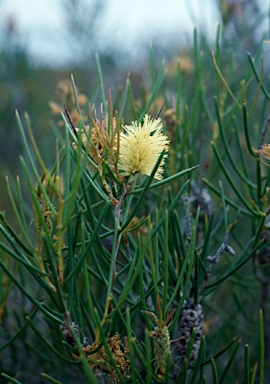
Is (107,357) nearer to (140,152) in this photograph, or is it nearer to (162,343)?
(162,343)

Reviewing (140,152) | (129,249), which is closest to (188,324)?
(129,249)

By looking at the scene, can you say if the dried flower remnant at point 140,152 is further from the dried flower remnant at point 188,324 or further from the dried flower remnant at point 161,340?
the dried flower remnant at point 188,324

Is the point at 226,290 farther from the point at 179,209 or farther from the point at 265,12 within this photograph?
the point at 265,12

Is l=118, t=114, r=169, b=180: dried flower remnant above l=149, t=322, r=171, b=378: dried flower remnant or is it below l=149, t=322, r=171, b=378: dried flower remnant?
above

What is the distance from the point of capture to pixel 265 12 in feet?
4.13

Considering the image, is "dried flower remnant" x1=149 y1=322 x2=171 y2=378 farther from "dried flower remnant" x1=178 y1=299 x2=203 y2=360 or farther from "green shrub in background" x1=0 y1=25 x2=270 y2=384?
"dried flower remnant" x1=178 y1=299 x2=203 y2=360

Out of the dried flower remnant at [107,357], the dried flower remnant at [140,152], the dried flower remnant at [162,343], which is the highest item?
the dried flower remnant at [140,152]

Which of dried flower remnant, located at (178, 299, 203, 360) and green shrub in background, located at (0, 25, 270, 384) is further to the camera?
dried flower remnant, located at (178, 299, 203, 360)

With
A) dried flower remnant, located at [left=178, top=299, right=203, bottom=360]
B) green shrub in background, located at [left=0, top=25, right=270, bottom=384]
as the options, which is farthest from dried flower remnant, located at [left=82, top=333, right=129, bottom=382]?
dried flower remnant, located at [left=178, top=299, right=203, bottom=360]

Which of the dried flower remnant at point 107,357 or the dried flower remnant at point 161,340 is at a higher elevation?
the dried flower remnant at point 161,340

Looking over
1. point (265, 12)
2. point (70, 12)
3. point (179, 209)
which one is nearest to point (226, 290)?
point (179, 209)

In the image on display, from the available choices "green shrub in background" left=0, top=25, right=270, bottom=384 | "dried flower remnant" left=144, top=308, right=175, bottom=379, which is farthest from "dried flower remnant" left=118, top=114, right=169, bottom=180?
"dried flower remnant" left=144, top=308, right=175, bottom=379

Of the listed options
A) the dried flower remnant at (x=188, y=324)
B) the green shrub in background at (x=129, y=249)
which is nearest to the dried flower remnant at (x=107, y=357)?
the green shrub in background at (x=129, y=249)

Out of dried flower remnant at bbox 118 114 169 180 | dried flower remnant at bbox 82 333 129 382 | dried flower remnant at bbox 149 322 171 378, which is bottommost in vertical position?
dried flower remnant at bbox 82 333 129 382
